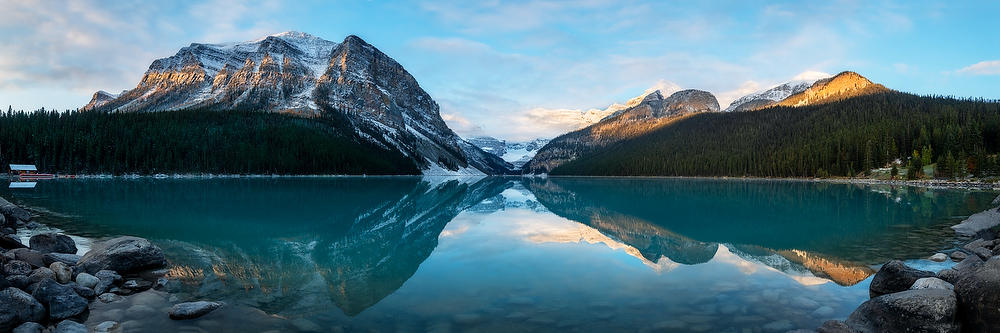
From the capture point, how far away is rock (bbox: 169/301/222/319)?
9750 millimetres

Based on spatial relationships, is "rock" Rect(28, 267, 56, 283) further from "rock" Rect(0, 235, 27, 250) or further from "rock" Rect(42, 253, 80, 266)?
"rock" Rect(0, 235, 27, 250)

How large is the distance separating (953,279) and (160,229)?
30.3 metres

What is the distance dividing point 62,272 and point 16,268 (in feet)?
2.72

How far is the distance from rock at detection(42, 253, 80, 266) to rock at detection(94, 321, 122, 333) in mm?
5539

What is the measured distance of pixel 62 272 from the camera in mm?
11562

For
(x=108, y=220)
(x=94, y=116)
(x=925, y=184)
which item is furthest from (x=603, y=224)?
(x=94, y=116)

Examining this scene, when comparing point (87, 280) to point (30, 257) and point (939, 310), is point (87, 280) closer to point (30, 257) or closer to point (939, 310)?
point (30, 257)

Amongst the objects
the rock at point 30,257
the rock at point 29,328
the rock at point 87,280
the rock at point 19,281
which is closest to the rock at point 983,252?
the rock at point 29,328

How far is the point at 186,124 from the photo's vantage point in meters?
138

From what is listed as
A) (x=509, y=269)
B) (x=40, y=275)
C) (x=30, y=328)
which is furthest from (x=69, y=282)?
(x=509, y=269)

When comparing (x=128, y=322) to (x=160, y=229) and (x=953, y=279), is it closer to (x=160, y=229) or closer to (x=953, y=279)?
(x=160, y=229)

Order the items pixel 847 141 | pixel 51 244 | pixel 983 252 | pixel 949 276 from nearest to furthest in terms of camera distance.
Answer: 1. pixel 949 276
2. pixel 51 244
3. pixel 983 252
4. pixel 847 141

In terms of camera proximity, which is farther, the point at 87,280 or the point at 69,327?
the point at 87,280

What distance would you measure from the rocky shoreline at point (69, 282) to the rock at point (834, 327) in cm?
1277
